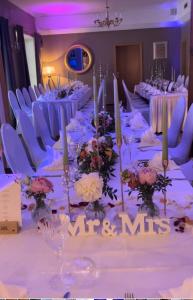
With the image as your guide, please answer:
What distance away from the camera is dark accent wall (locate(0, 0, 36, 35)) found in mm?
Result: 7664

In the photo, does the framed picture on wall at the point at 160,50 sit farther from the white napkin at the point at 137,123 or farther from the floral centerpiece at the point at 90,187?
the floral centerpiece at the point at 90,187

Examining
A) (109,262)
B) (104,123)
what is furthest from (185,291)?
(104,123)

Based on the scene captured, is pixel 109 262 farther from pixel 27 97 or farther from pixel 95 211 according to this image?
pixel 27 97

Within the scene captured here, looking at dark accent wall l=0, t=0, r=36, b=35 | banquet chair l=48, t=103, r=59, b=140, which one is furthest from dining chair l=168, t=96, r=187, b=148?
dark accent wall l=0, t=0, r=36, b=35

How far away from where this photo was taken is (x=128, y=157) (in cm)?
249

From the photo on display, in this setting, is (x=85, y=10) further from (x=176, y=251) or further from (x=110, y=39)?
(x=176, y=251)

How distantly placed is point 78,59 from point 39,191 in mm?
10422

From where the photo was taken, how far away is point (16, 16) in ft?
28.6

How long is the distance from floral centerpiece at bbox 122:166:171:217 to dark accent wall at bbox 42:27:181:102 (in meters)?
10.3

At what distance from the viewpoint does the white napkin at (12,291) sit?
100cm

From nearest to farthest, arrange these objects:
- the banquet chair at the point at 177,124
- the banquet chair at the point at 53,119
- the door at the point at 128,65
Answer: the banquet chair at the point at 177,124 < the banquet chair at the point at 53,119 < the door at the point at 128,65

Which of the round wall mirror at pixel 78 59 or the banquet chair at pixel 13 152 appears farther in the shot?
the round wall mirror at pixel 78 59

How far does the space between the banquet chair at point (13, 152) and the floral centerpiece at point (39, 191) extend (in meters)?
1.11

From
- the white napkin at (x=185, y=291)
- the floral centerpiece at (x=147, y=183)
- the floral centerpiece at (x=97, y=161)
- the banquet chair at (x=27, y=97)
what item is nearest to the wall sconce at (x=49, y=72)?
the banquet chair at (x=27, y=97)
